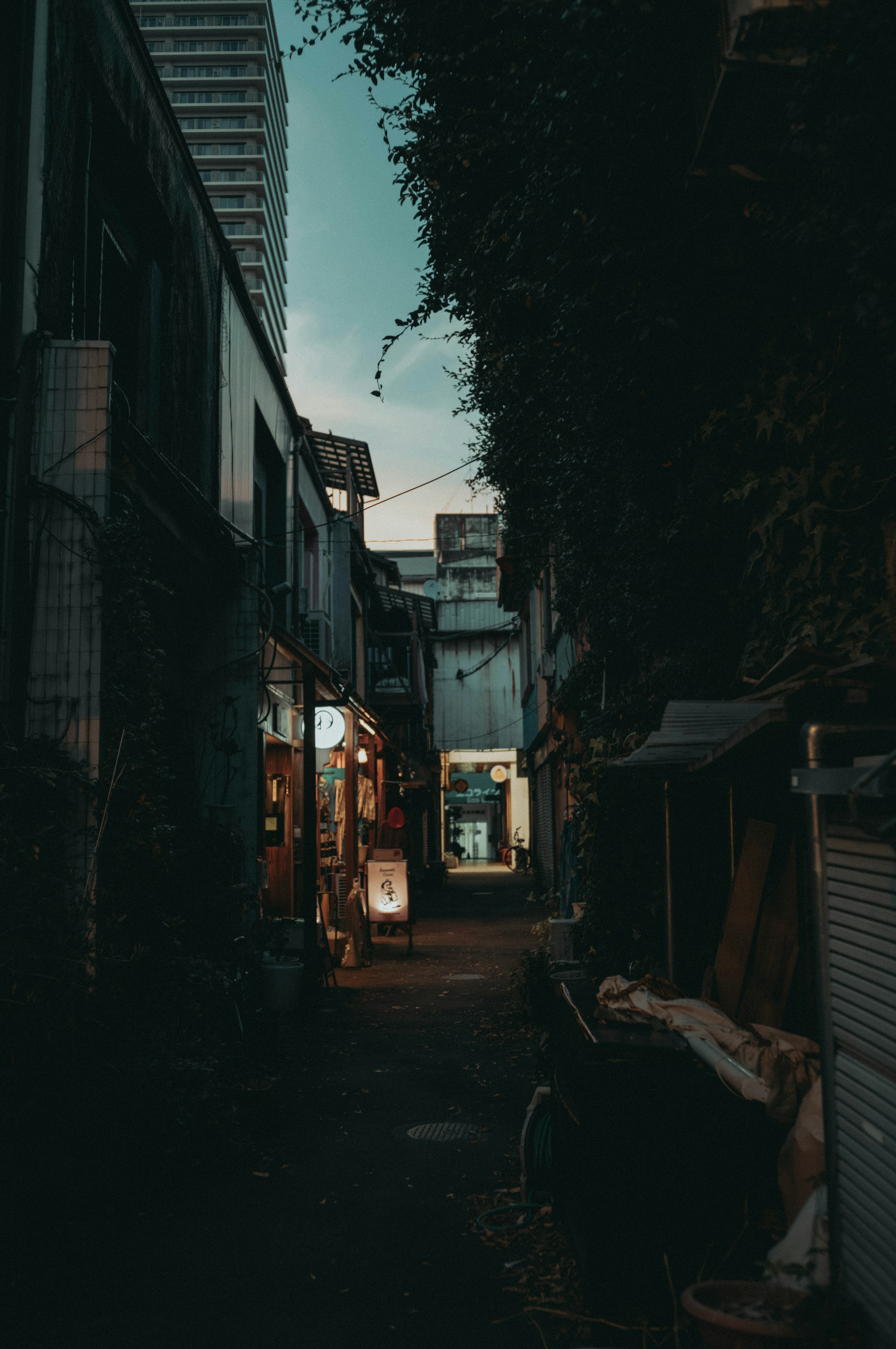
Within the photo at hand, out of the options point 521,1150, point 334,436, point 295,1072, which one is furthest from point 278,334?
point 521,1150

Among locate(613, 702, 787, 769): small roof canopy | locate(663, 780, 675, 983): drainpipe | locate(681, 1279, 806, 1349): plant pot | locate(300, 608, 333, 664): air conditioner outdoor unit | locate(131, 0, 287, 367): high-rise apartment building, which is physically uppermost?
locate(131, 0, 287, 367): high-rise apartment building

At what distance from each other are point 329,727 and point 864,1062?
11.3 m

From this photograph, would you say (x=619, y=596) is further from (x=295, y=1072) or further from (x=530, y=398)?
(x=295, y=1072)

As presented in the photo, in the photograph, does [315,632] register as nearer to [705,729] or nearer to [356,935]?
[356,935]

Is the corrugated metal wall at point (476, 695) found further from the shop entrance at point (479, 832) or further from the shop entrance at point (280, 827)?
the shop entrance at point (280, 827)

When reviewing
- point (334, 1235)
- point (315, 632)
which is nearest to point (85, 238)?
point (334, 1235)

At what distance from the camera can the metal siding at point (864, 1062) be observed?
276cm

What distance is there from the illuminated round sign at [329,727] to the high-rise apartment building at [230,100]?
1072 inches

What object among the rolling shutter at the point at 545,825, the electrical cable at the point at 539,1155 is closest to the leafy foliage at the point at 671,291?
the electrical cable at the point at 539,1155

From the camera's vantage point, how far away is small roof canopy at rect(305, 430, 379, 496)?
754 inches

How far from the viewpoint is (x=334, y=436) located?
19.1m

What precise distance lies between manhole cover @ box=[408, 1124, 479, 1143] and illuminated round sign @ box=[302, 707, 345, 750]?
7.54 meters

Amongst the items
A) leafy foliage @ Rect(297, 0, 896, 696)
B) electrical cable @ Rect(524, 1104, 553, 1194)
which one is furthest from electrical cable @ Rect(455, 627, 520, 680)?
electrical cable @ Rect(524, 1104, 553, 1194)

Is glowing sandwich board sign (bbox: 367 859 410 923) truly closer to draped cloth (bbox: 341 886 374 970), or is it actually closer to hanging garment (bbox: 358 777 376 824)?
draped cloth (bbox: 341 886 374 970)
